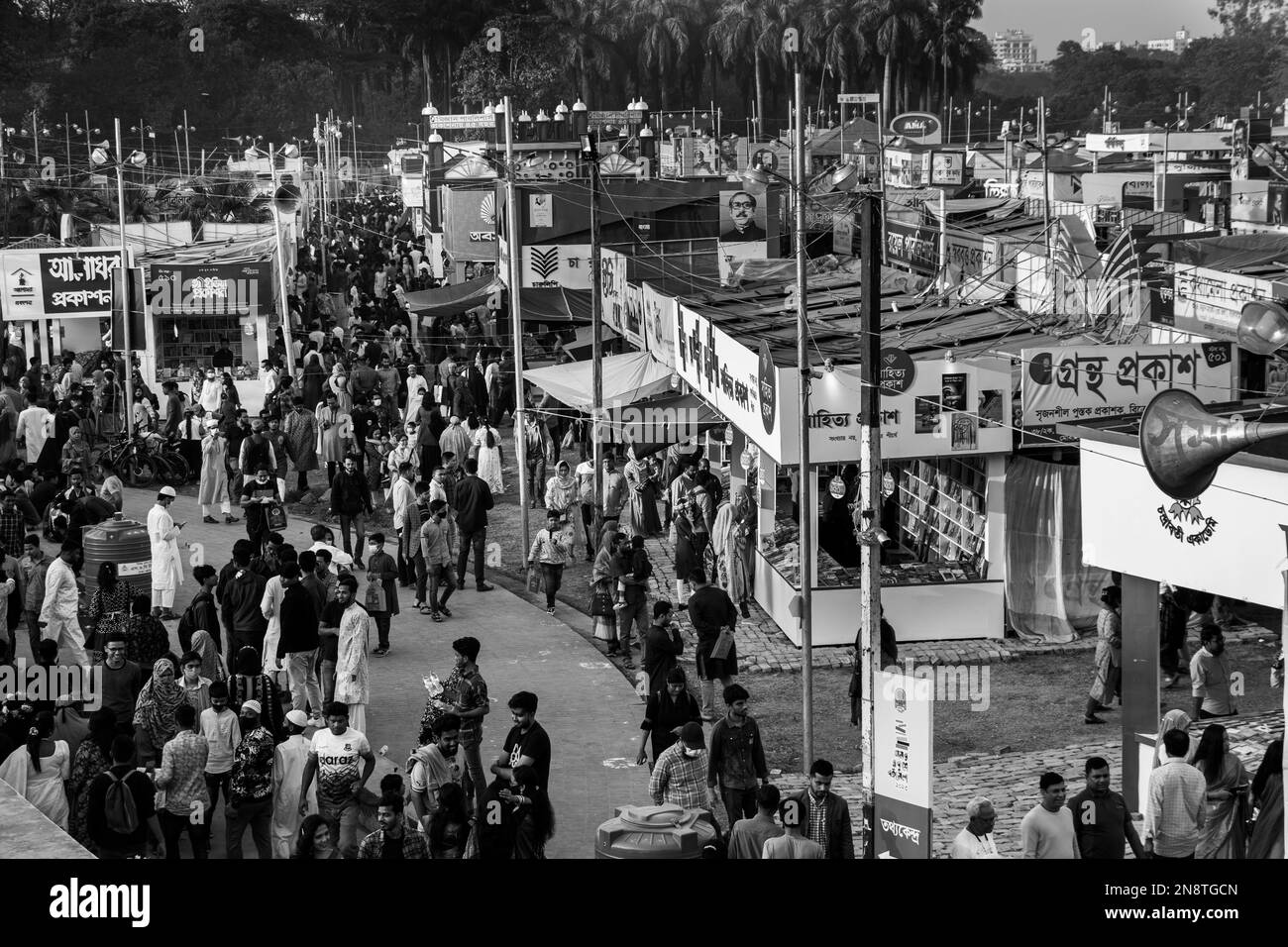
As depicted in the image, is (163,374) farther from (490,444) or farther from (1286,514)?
(1286,514)

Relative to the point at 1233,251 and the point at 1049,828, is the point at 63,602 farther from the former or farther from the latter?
the point at 1233,251

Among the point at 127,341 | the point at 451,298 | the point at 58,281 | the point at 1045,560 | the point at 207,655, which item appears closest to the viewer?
the point at 207,655

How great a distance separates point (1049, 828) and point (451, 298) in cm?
2715

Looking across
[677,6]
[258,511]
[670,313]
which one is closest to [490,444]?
[670,313]

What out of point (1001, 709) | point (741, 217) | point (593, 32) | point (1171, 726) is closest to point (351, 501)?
point (1001, 709)

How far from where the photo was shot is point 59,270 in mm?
27625

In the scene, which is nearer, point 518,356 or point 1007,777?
point 1007,777

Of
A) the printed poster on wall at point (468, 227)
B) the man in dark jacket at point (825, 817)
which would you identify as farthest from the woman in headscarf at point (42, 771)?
the printed poster on wall at point (468, 227)

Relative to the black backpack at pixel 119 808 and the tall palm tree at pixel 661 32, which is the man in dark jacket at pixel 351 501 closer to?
the black backpack at pixel 119 808

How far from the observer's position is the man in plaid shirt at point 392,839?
9.45m

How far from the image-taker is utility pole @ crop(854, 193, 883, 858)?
37.1 feet

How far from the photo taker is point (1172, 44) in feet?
226

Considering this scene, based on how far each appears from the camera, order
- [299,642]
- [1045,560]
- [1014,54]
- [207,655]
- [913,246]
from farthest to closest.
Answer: [1014,54] < [913,246] < [1045,560] < [299,642] < [207,655]

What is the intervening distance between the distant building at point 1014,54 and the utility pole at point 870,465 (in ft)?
167
